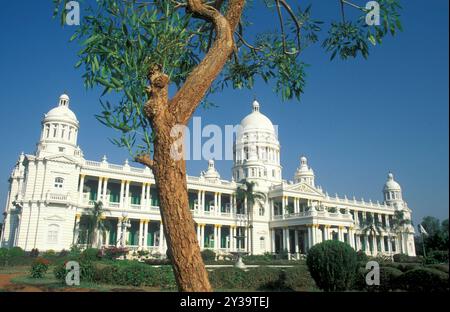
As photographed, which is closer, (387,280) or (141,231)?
(387,280)

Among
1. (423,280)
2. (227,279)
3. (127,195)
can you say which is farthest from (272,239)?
(423,280)

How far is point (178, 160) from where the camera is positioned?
15.1 feet

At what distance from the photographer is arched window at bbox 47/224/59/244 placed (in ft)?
123

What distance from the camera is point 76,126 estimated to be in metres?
43.4

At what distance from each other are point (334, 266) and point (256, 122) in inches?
2180

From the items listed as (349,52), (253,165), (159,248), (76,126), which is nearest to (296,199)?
(253,165)

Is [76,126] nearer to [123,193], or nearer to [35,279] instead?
[123,193]

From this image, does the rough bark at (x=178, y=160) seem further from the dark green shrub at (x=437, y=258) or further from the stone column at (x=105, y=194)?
the stone column at (x=105, y=194)

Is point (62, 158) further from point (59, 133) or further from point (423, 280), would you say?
point (423, 280)

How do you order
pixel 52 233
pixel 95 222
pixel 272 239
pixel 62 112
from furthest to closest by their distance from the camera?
pixel 272 239
pixel 62 112
pixel 95 222
pixel 52 233

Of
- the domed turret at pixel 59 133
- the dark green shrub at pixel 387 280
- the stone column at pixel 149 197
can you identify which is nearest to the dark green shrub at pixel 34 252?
the domed turret at pixel 59 133

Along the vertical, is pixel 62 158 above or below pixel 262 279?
above

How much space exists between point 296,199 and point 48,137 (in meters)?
36.1

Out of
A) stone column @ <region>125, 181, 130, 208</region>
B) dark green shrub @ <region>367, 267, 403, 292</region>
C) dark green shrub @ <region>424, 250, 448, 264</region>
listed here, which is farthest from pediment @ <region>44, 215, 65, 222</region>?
dark green shrub @ <region>424, 250, 448, 264</region>
